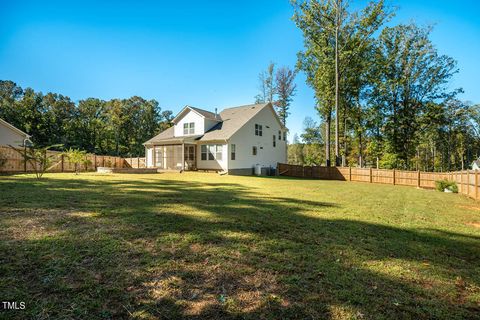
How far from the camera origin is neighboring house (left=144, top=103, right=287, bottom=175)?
21.5 meters

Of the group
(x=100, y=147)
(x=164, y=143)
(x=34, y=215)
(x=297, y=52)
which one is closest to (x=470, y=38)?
(x=297, y=52)

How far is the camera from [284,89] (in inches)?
1340

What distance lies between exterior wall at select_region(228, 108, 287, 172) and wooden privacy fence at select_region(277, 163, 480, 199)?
1.78 m

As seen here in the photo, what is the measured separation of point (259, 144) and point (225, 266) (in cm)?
2178

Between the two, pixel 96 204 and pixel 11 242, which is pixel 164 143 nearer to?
pixel 96 204

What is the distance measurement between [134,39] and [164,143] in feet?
32.4

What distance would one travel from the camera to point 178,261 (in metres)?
2.98

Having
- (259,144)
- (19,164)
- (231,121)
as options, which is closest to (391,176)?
(259,144)

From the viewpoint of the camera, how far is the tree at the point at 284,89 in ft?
111

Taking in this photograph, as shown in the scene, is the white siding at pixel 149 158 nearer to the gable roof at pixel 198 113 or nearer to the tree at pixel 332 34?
the gable roof at pixel 198 113

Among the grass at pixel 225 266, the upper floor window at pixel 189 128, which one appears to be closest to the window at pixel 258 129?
the upper floor window at pixel 189 128

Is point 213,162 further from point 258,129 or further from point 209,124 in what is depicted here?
point 258,129

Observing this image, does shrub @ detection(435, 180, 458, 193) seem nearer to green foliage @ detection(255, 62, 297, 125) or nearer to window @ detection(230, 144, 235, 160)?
window @ detection(230, 144, 235, 160)

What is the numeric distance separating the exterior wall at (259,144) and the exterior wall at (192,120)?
4072 mm
